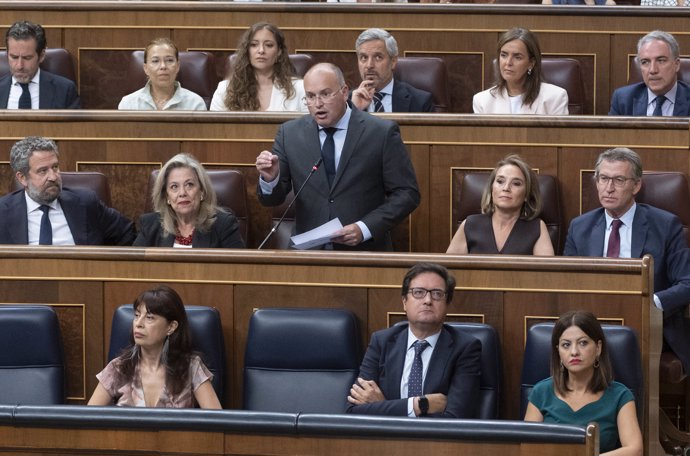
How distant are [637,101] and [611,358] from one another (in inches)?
45.3

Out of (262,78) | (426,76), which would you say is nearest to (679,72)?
(426,76)

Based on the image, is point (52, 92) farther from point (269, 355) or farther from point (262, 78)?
point (269, 355)

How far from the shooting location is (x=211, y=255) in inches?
91.4

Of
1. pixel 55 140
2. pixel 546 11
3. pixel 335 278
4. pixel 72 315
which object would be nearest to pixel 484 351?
pixel 335 278

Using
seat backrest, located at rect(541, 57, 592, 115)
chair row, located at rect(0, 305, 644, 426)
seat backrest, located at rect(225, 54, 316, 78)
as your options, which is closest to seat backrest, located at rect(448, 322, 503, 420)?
chair row, located at rect(0, 305, 644, 426)

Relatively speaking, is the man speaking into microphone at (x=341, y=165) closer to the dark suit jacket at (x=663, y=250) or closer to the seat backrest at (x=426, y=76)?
the dark suit jacket at (x=663, y=250)

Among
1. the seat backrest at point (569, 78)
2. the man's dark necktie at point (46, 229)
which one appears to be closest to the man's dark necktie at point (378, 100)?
the seat backrest at point (569, 78)

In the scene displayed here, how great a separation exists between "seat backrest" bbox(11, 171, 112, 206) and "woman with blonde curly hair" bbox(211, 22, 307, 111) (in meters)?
0.46

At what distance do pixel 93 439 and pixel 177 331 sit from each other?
22.0 inches

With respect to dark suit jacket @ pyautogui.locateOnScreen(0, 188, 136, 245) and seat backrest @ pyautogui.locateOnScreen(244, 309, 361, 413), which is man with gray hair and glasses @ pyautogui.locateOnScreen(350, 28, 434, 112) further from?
seat backrest @ pyautogui.locateOnScreen(244, 309, 361, 413)

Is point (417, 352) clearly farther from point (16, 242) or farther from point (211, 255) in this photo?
point (16, 242)

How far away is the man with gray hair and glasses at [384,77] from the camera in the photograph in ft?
10.3

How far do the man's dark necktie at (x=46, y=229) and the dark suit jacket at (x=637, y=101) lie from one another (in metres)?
1.36

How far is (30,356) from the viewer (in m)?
2.30
